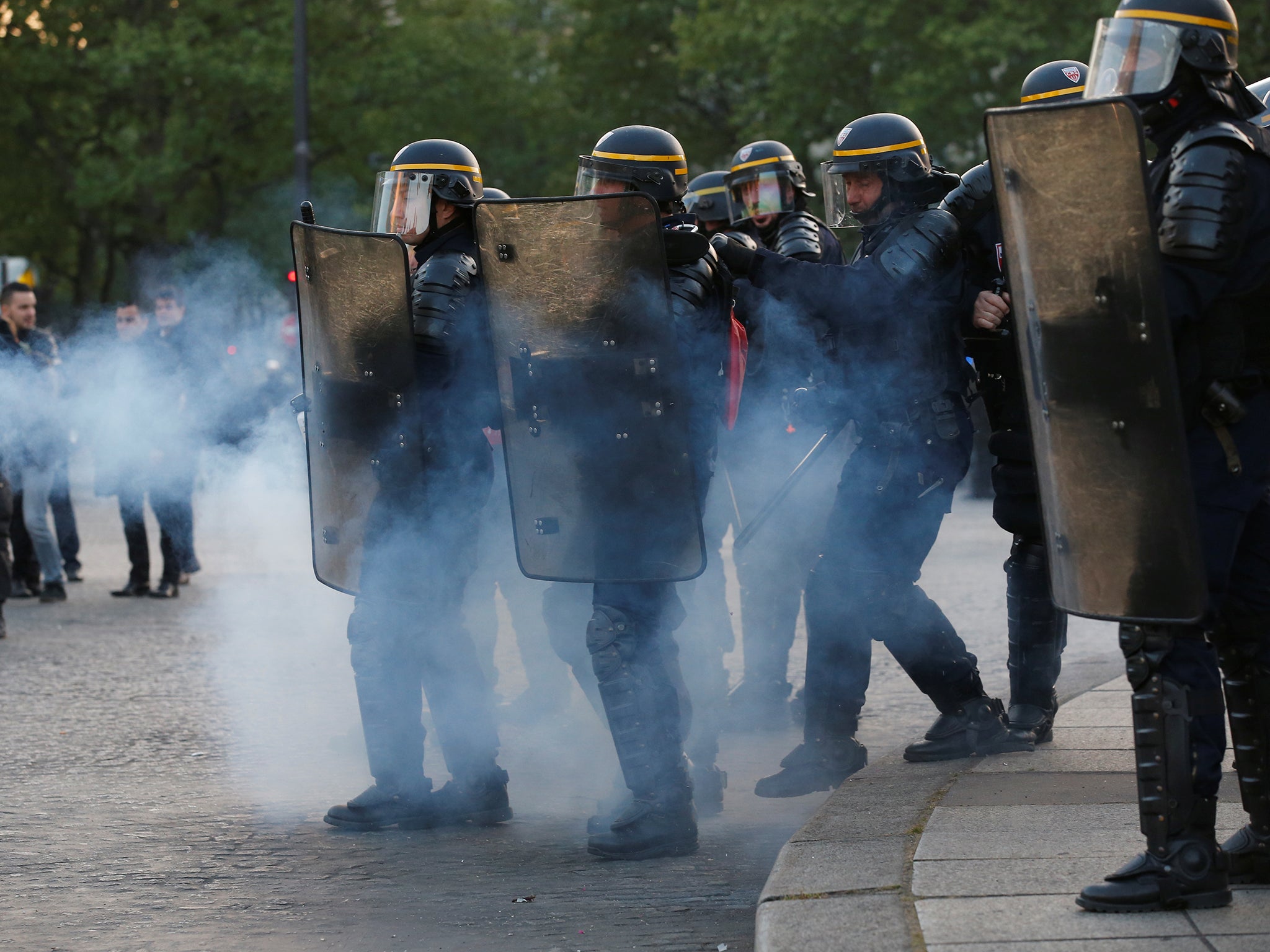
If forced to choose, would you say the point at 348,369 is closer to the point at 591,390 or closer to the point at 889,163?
the point at 591,390

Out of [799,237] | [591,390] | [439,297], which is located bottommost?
[591,390]

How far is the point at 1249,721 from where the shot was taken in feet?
10.8

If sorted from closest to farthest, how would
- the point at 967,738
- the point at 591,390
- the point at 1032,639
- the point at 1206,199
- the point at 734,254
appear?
the point at 1206,199 → the point at 591,390 → the point at 734,254 → the point at 967,738 → the point at 1032,639

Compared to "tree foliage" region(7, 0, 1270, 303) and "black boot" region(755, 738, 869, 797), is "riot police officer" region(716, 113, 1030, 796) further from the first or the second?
"tree foliage" region(7, 0, 1270, 303)

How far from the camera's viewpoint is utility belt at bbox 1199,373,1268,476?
10.1ft

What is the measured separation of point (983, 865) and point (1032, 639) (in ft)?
4.83

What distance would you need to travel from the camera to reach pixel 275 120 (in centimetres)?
2652

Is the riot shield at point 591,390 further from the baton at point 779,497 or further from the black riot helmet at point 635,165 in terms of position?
the baton at point 779,497

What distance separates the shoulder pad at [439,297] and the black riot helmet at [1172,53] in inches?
67.3

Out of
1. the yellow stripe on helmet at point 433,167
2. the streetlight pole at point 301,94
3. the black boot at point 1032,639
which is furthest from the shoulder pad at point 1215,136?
the streetlight pole at point 301,94

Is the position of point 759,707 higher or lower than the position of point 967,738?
lower

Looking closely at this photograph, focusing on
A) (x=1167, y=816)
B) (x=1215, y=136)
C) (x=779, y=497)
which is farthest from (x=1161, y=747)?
(x=779, y=497)

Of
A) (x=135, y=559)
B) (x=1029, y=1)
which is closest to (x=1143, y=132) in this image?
(x=135, y=559)

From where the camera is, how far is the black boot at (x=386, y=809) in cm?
440
